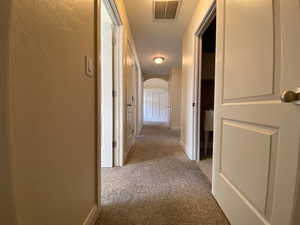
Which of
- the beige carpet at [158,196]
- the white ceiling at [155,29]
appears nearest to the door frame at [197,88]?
the beige carpet at [158,196]

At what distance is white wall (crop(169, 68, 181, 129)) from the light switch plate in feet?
17.0

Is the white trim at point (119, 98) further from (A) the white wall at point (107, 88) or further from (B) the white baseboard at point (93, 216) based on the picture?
(B) the white baseboard at point (93, 216)

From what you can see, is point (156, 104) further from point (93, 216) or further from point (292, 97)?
point (292, 97)

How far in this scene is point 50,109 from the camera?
68 cm

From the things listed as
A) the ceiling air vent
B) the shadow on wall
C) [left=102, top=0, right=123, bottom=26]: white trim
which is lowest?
the shadow on wall

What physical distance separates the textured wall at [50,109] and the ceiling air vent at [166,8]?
5.34ft

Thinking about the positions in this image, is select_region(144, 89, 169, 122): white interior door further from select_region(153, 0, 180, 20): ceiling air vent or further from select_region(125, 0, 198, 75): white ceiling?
select_region(153, 0, 180, 20): ceiling air vent

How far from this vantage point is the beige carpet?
1.23m

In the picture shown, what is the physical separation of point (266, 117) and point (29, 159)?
1066 mm

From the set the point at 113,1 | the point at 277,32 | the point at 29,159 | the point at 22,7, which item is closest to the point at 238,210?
the point at 277,32

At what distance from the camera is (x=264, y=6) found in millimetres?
852

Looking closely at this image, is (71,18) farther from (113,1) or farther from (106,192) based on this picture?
(106,192)

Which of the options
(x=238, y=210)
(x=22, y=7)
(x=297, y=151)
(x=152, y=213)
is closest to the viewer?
(x=22, y=7)

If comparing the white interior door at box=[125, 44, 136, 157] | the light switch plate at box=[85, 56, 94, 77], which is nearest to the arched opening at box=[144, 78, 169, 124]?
the white interior door at box=[125, 44, 136, 157]
